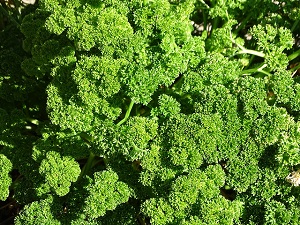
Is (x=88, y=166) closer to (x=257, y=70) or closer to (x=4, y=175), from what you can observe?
(x=4, y=175)

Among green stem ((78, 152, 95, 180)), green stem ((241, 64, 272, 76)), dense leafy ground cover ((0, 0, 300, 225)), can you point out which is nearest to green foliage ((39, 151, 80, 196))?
dense leafy ground cover ((0, 0, 300, 225))

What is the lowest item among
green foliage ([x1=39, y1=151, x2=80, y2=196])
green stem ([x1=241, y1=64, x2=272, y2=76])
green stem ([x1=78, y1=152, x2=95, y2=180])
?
green stem ([x1=78, y1=152, x2=95, y2=180])

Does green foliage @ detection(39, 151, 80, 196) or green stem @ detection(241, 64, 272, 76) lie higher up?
green stem @ detection(241, 64, 272, 76)

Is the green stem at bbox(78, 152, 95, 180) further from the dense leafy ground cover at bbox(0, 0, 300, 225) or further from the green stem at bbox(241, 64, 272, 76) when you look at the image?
the green stem at bbox(241, 64, 272, 76)

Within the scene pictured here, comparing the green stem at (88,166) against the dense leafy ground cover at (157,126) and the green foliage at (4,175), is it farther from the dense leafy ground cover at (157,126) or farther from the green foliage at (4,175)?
the green foliage at (4,175)

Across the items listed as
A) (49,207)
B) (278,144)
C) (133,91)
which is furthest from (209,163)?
(49,207)

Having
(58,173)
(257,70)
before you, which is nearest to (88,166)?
(58,173)

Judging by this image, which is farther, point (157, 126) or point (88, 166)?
point (88, 166)

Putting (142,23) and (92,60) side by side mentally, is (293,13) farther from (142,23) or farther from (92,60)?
(92,60)
